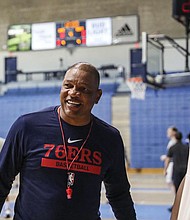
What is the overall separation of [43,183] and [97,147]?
1.19ft

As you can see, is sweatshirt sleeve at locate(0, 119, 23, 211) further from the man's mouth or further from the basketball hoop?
the basketball hoop

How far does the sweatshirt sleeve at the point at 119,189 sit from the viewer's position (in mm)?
2572

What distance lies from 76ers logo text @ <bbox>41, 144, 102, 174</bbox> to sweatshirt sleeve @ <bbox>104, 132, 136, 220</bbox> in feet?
0.61

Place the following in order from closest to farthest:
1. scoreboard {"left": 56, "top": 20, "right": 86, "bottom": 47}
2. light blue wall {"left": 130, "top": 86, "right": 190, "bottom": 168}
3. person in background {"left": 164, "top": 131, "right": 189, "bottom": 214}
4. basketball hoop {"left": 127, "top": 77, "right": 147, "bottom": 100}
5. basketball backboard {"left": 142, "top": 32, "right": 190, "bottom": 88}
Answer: person in background {"left": 164, "top": 131, "right": 189, "bottom": 214}, basketball backboard {"left": 142, "top": 32, "right": 190, "bottom": 88}, basketball hoop {"left": 127, "top": 77, "right": 147, "bottom": 100}, light blue wall {"left": 130, "top": 86, "right": 190, "bottom": 168}, scoreboard {"left": 56, "top": 20, "right": 86, "bottom": 47}

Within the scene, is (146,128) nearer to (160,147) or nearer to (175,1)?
(160,147)

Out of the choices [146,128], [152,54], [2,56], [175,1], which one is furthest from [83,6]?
[175,1]

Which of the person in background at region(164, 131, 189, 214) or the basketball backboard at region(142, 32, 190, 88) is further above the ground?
the basketball backboard at region(142, 32, 190, 88)

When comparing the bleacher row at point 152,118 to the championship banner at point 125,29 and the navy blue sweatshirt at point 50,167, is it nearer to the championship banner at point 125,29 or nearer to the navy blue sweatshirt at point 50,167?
the championship banner at point 125,29

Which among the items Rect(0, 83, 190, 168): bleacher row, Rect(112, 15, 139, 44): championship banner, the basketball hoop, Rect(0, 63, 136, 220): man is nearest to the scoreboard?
Rect(112, 15, 139, 44): championship banner

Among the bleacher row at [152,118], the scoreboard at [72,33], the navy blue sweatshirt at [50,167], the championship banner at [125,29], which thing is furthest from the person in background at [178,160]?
the scoreboard at [72,33]

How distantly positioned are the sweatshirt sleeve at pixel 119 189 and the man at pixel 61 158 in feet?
0.38

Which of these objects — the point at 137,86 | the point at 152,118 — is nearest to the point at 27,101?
the point at 152,118

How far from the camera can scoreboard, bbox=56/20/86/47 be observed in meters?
19.6

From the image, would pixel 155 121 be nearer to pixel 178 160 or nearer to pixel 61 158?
pixel 178 160
